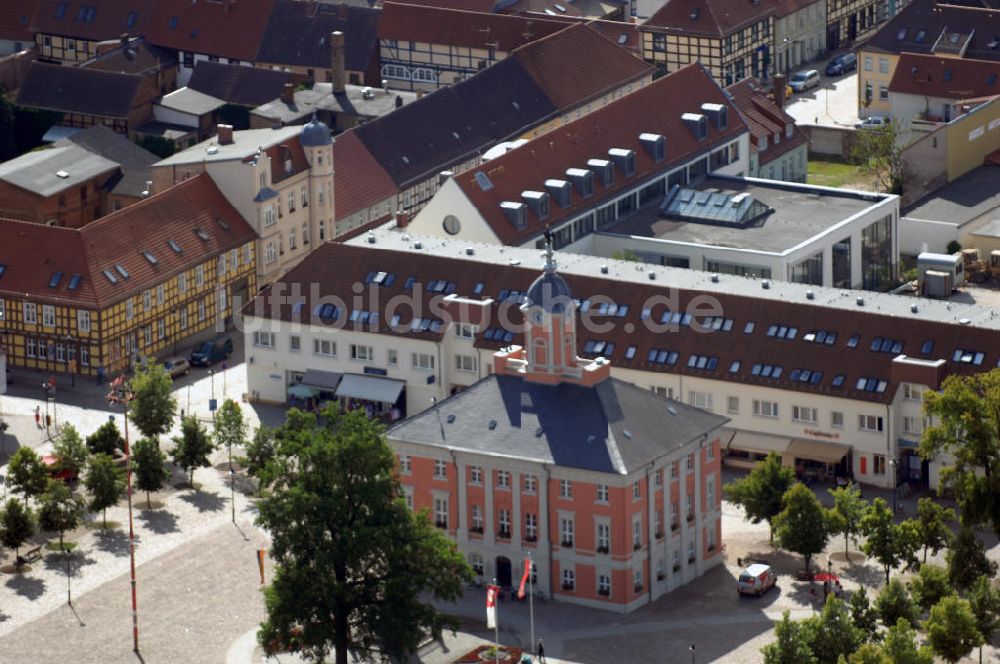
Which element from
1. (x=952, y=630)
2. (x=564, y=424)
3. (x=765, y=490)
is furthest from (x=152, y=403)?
(x=952, y=630)

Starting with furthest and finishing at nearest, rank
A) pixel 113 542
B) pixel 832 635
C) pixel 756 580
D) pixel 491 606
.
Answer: pixel 113 542 → pixel 756 580 → pixel 491 606 → pixel 832 635

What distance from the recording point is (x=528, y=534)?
166 metres

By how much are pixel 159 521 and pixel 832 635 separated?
1723 inches

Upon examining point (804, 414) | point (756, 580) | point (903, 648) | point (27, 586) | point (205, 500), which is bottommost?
point (27, 586)

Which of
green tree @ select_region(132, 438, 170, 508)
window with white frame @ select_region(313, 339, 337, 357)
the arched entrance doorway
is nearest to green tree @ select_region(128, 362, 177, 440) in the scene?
green tree @ select_region(132, 438, 170, 508)

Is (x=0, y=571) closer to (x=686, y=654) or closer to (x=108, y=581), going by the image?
(x=108, y=581)

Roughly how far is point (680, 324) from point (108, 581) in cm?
3715

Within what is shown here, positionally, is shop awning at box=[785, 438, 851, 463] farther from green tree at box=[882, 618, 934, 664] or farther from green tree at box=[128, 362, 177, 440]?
green tree at box=[128, 362, 177, 440]

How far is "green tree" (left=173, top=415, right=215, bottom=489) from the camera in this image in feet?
593

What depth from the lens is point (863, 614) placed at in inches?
6107

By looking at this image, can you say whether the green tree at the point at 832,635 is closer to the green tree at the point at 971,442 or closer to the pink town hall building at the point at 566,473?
the pink town hall building at the point at 566,473

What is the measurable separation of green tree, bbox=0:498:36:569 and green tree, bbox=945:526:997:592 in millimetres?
48160

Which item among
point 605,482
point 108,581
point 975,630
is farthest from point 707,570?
point 108,581

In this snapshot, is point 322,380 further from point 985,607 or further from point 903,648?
point 903,648
